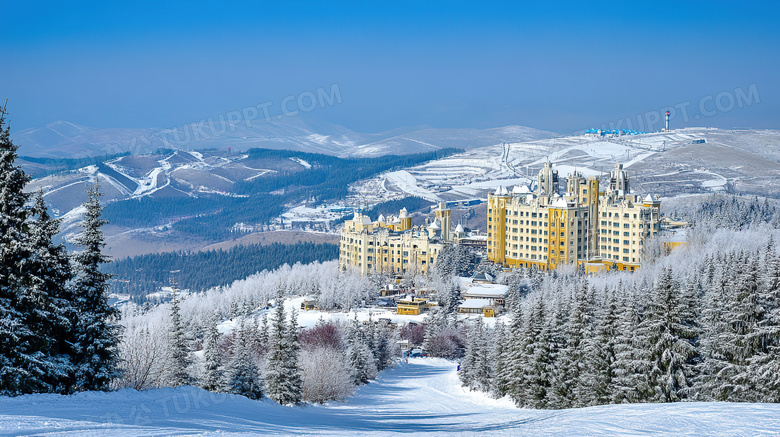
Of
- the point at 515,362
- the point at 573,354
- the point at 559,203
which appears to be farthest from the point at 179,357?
the point at 559,203

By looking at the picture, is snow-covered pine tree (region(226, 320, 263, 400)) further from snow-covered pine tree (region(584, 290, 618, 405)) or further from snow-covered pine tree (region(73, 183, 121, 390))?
snow-covered pine tree (region(584, 290, 618, 405))

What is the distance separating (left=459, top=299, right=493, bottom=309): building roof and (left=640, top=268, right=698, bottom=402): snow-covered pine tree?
41654 mm

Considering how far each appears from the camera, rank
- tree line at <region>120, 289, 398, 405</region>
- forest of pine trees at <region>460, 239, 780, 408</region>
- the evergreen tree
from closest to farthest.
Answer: forest of pine trees at <region>460, 239, 780, 408</region>
the evergreen tree
tree line at <region>120, 289, 398, 405</region>

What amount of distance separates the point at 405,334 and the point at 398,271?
22568 millimetres

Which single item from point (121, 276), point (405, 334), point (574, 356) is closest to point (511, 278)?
point (405, 334)

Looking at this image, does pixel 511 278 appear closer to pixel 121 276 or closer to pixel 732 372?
pixel 732 372

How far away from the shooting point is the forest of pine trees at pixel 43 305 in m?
20.9

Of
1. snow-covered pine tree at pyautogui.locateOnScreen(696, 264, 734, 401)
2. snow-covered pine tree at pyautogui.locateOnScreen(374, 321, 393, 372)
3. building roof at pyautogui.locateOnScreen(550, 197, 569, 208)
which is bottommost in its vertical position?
snow-covered pine tree at pyautogui.locateOnScreen(374, 321, 393, 372)

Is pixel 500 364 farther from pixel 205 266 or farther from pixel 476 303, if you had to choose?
pixel 205 266

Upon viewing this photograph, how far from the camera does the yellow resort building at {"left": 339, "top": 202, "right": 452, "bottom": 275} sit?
288 feet

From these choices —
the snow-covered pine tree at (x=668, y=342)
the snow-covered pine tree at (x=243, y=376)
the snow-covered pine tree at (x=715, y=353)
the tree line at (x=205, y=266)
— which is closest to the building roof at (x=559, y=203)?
the snow-covered pine tree at (x=715, y=353)

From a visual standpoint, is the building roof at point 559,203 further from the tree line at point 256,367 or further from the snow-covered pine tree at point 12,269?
the snow-covered pine tree at point 12,269

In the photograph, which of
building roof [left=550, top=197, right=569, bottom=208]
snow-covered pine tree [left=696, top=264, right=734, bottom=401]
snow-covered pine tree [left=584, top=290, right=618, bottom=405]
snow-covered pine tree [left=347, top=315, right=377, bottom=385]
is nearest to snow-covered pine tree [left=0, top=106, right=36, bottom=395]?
snow-covered pine tree [left=584, top=290, right=618, bottom=405]

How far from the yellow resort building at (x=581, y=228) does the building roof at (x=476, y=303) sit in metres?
10.8
